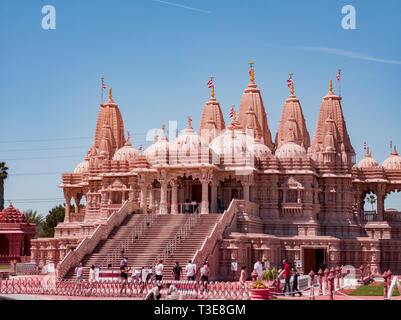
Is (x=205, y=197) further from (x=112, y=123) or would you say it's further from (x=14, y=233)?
(x=14, y=233)

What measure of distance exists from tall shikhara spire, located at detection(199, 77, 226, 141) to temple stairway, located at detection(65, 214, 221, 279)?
17300 millimetres

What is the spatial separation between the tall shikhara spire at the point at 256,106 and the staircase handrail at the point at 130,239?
20.2 metres

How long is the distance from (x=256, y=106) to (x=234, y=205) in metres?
19.6

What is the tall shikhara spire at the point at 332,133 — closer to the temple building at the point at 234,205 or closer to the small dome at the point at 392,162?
the temple building at the point at 234,205

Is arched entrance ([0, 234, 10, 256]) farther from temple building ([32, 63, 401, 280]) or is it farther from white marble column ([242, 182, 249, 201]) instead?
white marble column ([242, 182, 249, 201])

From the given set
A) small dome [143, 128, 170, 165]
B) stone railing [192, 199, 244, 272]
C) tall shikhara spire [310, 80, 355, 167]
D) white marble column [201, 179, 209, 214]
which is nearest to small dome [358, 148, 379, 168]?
tall shikhara spire [310, 80, 355, 167]

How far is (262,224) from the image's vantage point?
57.7m

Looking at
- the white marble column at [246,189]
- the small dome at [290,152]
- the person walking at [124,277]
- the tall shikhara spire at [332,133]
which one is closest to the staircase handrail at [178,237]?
the white marble column at [246,189]

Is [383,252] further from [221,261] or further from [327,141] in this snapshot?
[221,261]

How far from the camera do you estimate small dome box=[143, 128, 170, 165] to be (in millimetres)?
54656

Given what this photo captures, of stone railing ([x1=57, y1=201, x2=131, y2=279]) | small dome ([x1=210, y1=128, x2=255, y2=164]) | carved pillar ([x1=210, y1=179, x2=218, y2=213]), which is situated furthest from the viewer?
small dome ([x1=210, y1=128, x2=255, y2=164])

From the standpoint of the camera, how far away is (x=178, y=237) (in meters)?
49.2
